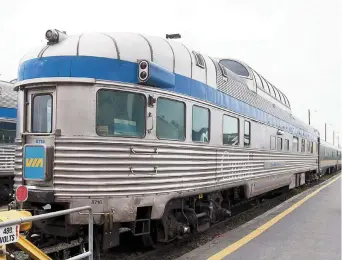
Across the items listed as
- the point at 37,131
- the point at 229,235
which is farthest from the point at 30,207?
the point at 229,235

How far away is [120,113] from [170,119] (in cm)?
89

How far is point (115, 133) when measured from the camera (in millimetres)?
5250

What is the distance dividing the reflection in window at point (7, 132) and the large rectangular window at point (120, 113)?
20.4 feet

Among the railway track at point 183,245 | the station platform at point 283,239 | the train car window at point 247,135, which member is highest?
the train car window at point 247,135

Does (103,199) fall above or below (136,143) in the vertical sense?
below

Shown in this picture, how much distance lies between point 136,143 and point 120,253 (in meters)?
2.10

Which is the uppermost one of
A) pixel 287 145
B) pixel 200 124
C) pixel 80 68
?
pixel 80 68

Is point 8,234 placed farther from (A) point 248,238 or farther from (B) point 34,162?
(A) point 248,238

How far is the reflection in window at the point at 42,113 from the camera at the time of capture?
5.34 m

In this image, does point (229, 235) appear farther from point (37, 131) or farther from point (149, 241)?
point (37, 131)

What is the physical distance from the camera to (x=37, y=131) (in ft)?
17.9

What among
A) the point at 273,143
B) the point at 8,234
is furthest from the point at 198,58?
the point at 273,143

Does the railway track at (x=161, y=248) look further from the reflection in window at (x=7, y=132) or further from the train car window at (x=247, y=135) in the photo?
the reflection in window at (x=7, y=132)

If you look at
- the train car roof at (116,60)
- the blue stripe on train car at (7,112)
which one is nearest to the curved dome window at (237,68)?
the train car roof at (116,60)
